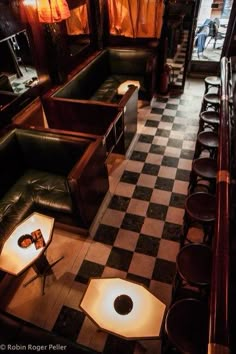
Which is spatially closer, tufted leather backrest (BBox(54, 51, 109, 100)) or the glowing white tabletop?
the glowing white tabletop

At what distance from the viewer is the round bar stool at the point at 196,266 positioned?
1849 mm

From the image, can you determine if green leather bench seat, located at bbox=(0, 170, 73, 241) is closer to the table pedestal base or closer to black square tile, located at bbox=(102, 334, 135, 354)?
the table pedestal base

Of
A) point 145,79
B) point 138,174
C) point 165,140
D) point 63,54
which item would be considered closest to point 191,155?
point 165,140

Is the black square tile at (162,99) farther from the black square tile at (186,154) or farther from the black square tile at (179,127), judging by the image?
the black square tile at (186,154)

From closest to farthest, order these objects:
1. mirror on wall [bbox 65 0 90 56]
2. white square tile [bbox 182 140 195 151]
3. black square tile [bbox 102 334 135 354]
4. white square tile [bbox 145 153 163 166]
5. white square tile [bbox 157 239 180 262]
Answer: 1. black square tile [bbox 102 334 135 354]
2. white square tile [bbox 157 239 180 262]
3. white square tile [bbox 145 153 163 166]
4. white square tile [bbox 182 140 195 151]
5. mirror on wall [bbox 65 0 90 56]

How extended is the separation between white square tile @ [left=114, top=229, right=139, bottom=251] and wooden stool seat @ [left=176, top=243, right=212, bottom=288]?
951 millimetres

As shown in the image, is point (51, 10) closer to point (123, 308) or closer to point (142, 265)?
point (142, 265)

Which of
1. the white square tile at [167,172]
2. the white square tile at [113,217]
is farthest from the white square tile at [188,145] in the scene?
the white square tile at [113,217]

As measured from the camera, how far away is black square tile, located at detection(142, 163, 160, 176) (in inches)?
150

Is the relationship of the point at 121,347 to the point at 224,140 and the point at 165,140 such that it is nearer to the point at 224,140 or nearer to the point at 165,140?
the point at 224,140

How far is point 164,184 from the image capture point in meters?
3.59

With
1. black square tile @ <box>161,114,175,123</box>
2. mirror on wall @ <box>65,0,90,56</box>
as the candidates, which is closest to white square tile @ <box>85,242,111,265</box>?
black square tile @ <box>161,114,175,123</box>

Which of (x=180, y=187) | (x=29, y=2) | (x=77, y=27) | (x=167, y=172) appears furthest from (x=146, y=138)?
(x=29, y=2)

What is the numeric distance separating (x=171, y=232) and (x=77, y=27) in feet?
13.7
